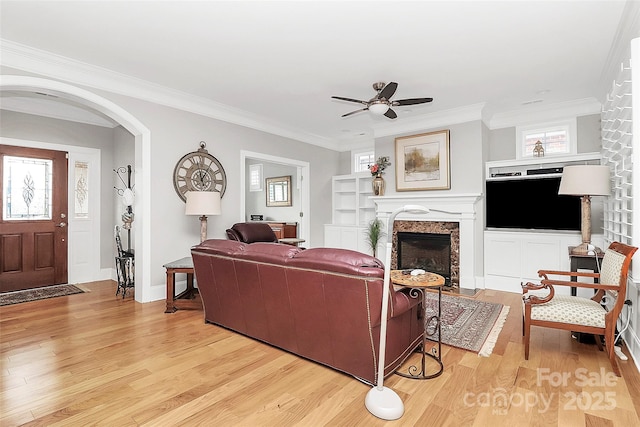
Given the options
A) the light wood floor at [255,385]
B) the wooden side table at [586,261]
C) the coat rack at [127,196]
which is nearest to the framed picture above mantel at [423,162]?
the wooden side table at [586,261]

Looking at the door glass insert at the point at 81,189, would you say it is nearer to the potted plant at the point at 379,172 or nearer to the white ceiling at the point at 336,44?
the white ceiling at the point at 336,44

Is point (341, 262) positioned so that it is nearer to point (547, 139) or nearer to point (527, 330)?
point (527, 330)

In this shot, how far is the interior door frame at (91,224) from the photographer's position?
525 cm

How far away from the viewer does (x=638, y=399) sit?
2010mm

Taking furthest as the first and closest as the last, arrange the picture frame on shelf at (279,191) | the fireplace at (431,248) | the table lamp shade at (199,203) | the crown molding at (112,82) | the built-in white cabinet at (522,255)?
the picture frame on shelf at (279,191) < the fireplace at (431,248) < the built-in white cabinet at (522,255) < the table lamp shade at (199,203) < the crown molding at (112,82)

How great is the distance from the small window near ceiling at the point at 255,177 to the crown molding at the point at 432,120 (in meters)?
3.63

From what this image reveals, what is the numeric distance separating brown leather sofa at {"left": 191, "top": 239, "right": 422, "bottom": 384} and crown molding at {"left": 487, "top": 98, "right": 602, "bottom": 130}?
406cm

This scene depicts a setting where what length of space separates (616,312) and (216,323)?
10.8 feet

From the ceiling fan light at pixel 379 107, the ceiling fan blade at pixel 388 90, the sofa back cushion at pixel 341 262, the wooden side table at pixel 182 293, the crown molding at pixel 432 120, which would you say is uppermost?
the crown molding at pixel 432 120

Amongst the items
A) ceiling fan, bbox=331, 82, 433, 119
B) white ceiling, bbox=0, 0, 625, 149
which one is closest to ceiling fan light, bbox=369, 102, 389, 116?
ceiling fan, bbox=331, 82, 433, 119

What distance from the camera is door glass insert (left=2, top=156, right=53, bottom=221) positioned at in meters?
4.69

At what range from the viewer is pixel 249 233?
4785 mm

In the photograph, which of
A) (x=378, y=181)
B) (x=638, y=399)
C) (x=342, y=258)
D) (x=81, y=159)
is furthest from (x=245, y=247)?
(x=81, y=159)

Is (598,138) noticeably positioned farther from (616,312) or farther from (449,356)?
(449,356)
